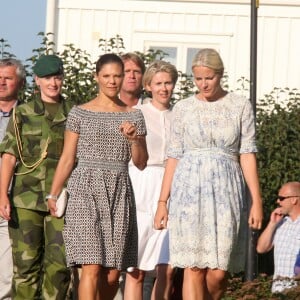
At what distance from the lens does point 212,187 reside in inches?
456

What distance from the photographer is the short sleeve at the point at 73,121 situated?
11328 mm

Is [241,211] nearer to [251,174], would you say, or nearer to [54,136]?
[251,174]

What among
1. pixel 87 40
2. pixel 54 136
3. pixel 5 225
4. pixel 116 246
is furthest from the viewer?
pixel 87 40

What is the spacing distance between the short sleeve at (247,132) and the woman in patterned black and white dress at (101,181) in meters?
0.76

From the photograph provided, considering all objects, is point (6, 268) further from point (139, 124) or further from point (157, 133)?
point (139, 124)

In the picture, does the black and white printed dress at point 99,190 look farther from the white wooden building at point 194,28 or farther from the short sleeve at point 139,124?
the white wooden building at point 194,28

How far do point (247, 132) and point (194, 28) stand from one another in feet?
54.6

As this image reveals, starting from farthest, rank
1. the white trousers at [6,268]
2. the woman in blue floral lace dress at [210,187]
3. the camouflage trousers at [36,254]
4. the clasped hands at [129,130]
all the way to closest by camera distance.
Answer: the white trousers at [6,268], the camouflage trousers at [36,254], the woman in blue floral lace dress at [210,187], the clasped hands at [129,130]

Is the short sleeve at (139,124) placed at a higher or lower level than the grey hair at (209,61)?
lower

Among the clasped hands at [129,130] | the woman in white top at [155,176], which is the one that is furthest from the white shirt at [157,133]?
the clasped hands at [129,130]

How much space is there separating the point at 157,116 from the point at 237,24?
15.0 meters

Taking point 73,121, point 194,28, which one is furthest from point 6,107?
point 194,28

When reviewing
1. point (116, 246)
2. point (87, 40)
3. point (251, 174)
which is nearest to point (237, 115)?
point (251, 174)

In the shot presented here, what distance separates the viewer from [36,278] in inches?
483
